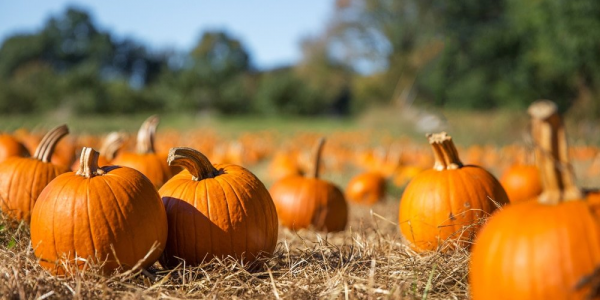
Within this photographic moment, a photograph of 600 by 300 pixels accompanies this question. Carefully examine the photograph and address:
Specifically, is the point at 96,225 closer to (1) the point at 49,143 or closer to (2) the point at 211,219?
(2) the point at 211,219

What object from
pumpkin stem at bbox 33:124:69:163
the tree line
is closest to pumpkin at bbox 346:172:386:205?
pumpkin stem at bbox 33:124:69:163

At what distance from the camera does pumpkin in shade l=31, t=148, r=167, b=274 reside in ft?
7.82

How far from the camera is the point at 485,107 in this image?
3055 centimetres

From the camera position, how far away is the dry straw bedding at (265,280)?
2.19 m

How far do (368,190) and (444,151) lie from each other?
3.80 metres

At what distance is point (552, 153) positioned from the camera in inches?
69.7

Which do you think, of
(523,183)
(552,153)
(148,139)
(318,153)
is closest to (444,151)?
(552,153)

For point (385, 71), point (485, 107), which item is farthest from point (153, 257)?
point (385, 71)

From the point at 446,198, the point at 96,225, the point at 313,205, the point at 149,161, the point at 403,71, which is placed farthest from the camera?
the point at 403,71

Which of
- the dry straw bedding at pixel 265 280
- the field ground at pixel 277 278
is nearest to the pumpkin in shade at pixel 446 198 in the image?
the field ground at pixel 277 278

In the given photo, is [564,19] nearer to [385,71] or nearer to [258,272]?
[258,272]

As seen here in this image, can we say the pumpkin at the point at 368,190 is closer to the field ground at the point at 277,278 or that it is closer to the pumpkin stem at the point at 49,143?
the field ground at the point at 277,278

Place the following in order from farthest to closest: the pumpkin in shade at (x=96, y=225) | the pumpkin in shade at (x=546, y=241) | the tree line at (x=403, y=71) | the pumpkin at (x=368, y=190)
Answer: the tree line at (x=403, y=71)
the pumpkin at (x=368, y=190)
the pumpkin in shade at (x=96, y=225)
the pumpkin in shade at (x=546, y=241)

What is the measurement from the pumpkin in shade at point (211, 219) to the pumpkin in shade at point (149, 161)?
1.45 m
